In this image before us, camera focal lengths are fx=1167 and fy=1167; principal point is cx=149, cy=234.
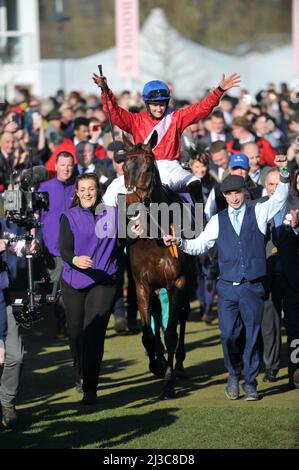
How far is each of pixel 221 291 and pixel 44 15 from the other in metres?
42.1

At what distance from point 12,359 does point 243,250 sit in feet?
7.35

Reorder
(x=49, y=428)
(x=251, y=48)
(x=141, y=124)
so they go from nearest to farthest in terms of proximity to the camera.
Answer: (x=49, y=428), (x=141, y=124), (x=251, y=48)

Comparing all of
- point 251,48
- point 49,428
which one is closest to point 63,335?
point 49,428

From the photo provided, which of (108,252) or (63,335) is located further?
(63,335)

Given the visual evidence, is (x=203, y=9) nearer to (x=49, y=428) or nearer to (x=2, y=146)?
(x=2, y=146)

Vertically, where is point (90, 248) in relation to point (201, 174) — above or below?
below

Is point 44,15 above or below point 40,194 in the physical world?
above

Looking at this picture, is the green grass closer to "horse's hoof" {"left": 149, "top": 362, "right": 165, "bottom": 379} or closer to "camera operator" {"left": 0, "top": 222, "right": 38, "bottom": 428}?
"horse's hoof" {"left": 149, "top": 362, "right": 165, "bottom": 379}

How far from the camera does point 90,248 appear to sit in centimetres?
996

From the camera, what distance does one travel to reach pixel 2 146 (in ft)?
49.1

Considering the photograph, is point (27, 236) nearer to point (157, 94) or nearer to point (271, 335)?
point (157, 94)

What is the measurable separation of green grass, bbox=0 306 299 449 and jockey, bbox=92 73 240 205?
1761mm

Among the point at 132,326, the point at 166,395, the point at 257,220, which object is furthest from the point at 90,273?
the point at 132,326

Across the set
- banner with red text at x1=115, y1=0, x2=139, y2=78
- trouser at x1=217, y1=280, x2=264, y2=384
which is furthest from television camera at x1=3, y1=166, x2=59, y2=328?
banner with red text at x1=115, y1=0, x2=139, y2=78
